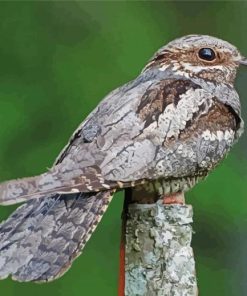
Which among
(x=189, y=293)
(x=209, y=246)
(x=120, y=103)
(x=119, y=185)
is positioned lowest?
(x=189, y=293)

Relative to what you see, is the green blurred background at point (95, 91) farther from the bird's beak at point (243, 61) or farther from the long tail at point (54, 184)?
the long tail at point (54, 184)

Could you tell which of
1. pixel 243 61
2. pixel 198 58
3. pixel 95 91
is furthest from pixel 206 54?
pixel 95 91

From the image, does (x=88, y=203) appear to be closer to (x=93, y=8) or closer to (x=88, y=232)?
(x=88, y=232)

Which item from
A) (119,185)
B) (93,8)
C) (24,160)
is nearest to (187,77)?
(119,185)

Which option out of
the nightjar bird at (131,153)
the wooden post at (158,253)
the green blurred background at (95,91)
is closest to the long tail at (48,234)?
the nightjar bird at (131,153)

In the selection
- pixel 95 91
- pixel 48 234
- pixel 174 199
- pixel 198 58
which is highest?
pixel 95 91

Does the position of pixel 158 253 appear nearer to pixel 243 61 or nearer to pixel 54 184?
pixel 54 184

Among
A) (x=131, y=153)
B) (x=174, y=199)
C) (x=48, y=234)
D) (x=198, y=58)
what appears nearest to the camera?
(x=48, y=234)
